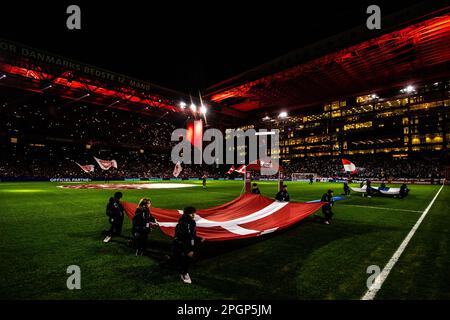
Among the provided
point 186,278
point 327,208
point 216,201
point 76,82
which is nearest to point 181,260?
point 186,278

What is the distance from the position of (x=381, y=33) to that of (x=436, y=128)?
227ft

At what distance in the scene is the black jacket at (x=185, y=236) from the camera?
4.40 meters

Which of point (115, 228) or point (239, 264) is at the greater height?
point (115, 228)

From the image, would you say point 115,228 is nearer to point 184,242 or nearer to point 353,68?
point 184,242

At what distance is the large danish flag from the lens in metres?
6.19

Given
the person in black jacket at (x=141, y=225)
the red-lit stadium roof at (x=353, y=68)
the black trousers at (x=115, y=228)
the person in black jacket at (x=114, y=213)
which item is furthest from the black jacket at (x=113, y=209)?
the red-lit stadium roof at (x=353, y=68)

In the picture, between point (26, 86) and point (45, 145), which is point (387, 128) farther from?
point (45, 145)

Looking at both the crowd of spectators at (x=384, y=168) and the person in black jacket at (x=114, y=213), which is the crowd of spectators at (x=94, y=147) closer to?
the crowd of spectators at (x=384, y=168)

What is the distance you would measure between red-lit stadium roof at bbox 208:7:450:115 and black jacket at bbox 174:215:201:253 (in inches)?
874

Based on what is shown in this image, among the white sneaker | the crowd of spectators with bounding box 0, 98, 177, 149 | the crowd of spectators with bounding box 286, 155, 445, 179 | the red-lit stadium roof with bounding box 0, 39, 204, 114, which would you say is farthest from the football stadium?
the crowd of spectators with bounding box 286, 155, 445, 179

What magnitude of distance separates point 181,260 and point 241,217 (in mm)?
4000

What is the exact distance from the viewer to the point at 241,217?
323 inches

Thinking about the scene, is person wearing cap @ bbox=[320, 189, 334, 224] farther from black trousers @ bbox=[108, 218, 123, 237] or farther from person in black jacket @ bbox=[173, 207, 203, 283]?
black trousers @ bbox=[108, 218, 123, 237]

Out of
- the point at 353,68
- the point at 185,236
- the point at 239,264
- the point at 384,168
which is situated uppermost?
the point at 353,68
